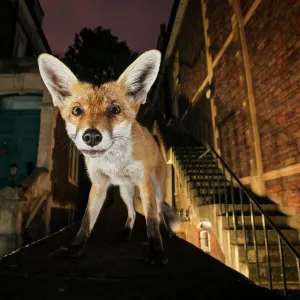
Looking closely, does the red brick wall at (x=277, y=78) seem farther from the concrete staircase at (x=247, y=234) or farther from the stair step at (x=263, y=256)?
the stair step at (x=263, y=256)

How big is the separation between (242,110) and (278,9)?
2502 mm

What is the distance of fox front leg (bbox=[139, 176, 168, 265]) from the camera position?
167cm

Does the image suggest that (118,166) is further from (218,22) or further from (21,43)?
(21,43)

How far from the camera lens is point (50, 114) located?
7500mm

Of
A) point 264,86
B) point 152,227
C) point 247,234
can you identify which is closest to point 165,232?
point 152,227

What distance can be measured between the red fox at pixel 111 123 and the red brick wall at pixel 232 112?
5.11m

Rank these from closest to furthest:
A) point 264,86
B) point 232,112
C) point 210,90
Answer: point 264,86, point 232,112, point 210,90

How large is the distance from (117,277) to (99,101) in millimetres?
1239

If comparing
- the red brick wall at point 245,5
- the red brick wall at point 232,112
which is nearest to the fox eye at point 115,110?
the red brick wall at point 232,112

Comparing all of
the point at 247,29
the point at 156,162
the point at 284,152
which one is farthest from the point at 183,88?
the point at 156,162

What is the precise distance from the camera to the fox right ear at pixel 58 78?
1784 mm

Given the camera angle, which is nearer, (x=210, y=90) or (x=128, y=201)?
(x=128, y=201)

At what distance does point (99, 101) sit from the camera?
169cm

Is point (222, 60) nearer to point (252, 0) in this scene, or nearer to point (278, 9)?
point (252, 0)
